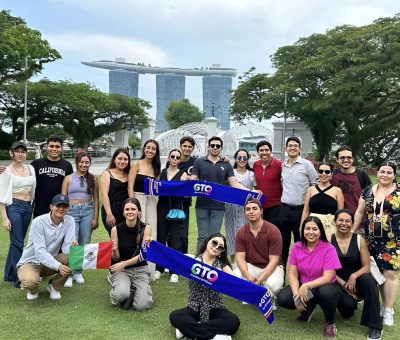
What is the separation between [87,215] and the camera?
18.3 feet

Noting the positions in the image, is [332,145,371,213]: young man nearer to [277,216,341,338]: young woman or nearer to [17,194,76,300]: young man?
[277,216,341,338]: young woman

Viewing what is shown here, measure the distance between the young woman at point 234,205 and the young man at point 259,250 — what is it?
106 centimetres

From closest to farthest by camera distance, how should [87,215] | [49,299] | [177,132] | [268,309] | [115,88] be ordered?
[268,309] → [49,299] → [87,215] → [177,132] → [115,88]

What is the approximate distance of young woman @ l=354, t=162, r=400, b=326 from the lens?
443 centimetres

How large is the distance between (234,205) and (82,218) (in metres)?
1.95

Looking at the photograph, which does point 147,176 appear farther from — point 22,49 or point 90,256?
point 22,49

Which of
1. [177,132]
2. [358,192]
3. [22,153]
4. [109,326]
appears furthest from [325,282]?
[177,132]

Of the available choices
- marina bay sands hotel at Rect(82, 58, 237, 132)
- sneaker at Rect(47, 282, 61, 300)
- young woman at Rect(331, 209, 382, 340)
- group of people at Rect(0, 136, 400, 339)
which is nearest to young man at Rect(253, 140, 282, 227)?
group of people at Rect(0, 136, 400, 339)

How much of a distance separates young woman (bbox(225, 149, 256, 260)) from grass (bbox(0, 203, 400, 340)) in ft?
3.49

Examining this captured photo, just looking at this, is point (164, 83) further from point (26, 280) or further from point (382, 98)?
point (26, 280)

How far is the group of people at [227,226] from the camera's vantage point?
436 centimetres

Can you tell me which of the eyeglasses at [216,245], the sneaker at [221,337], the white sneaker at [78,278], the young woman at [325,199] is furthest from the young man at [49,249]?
the young woman at [325,199]

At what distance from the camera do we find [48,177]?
17.8ft

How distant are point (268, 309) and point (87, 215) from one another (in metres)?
2.52
